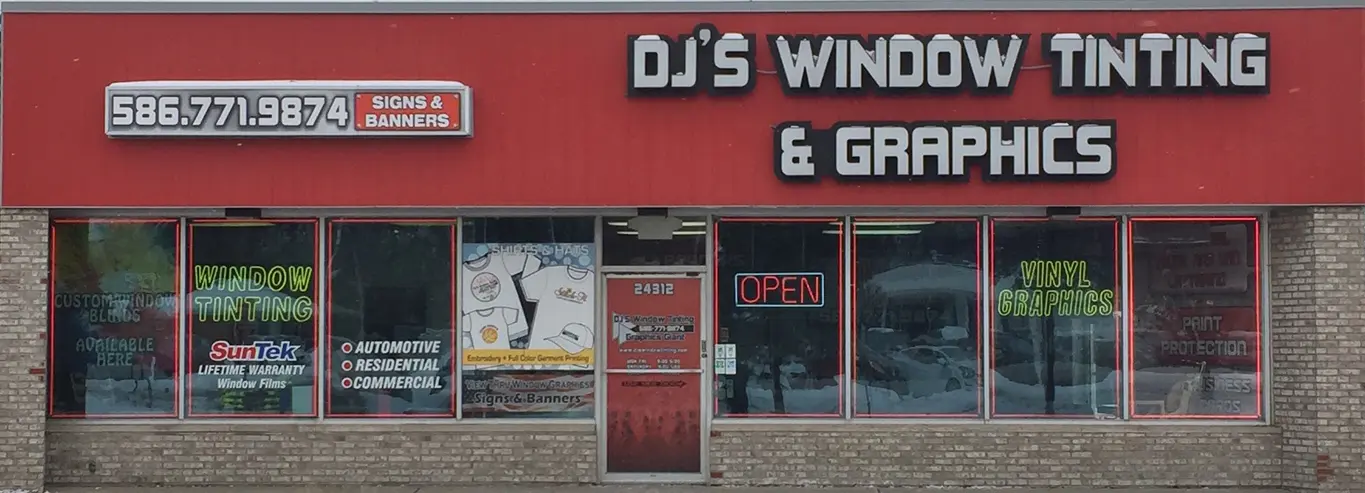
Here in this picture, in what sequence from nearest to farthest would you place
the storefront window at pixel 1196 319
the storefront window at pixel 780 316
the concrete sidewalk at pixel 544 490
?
the concrete sidewalk at pixel 544 490 < the storefront window at pixel 1196 319 < the storefront window at pixel 780 316

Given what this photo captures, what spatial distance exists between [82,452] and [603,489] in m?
4.69

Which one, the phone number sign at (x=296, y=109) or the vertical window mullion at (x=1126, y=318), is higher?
the phone number sign at (x=296, y=109)

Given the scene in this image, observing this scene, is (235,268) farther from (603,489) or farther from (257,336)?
(603,489)

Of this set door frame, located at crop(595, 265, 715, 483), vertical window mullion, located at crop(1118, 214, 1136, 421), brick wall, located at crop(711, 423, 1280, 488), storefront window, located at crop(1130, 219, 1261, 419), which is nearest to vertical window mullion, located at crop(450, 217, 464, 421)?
door frame, located at crop(595, 265, 715, 483)

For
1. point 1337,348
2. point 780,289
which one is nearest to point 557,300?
point 780,289

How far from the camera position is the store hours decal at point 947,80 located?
10898 mm

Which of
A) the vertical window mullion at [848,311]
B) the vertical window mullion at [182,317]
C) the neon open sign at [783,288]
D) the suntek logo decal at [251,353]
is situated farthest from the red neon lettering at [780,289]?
the vertical window mullion at [182,317]

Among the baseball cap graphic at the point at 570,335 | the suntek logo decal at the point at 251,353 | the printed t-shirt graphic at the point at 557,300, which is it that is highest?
the printed t-shirt graphic at the point at 557,300

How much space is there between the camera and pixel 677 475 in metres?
11.7

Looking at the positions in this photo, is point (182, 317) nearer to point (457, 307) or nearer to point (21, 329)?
point (21, 329)

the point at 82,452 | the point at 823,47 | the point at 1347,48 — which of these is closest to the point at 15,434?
the point at 82,452

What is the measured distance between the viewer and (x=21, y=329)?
1112 centimetres

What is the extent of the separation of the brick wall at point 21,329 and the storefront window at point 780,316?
5.98 metres

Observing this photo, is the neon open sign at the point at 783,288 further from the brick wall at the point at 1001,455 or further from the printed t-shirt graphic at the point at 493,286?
the printed t-shirt graphic at the point at 493,286
